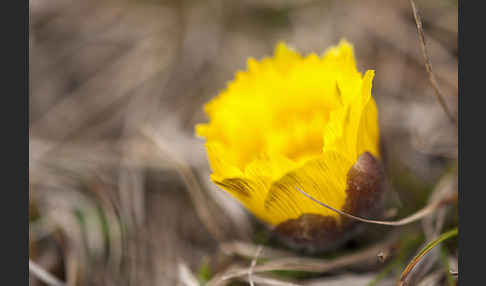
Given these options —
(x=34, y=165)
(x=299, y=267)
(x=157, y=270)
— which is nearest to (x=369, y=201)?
(x=299, y=267)

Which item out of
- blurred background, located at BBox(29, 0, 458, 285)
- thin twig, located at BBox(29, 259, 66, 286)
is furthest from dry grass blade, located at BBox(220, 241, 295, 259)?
thin twig, located at BBox(29, 259, 66, 286)

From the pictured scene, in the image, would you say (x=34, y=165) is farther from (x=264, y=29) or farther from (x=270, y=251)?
(x=264, y=29)

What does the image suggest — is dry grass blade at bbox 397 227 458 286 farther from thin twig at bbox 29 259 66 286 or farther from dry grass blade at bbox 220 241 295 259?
thin twig at bbox 29 259 66 286

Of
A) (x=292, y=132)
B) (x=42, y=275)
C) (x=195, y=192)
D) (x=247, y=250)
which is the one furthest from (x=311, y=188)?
(x=42, y=275)

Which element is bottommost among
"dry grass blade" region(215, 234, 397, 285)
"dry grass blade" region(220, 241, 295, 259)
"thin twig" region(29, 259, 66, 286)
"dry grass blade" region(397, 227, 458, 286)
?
"thin twig" region(29, 259, 66, 286)

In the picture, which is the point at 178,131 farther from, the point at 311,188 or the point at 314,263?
the point at 311,188

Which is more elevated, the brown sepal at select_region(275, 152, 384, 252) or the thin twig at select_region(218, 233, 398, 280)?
the brown sepal at select_region(275, 152, 384, 252)

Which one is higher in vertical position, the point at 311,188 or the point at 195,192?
the point at 311,188

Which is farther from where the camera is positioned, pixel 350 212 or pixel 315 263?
pixel 315 263
